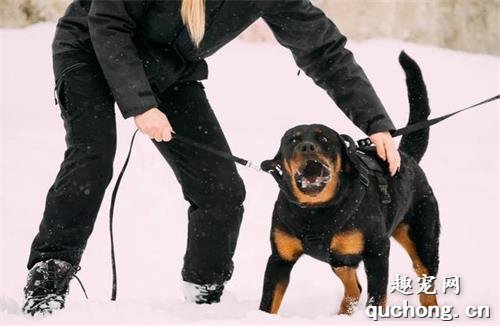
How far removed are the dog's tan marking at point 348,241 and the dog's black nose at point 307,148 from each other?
36cm

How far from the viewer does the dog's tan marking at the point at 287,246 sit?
3.01 metres

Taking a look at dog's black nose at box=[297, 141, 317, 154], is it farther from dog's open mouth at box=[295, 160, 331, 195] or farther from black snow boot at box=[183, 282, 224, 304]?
black snow boot at box=[183, 282, 224, 304]

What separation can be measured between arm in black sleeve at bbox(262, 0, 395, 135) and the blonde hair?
1.25ft

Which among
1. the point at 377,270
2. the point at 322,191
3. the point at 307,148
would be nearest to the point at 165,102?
the point at 307,148

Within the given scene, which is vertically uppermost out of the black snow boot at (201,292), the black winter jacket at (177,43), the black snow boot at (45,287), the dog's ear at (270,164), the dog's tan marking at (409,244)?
the black winter jacket at (177,43)

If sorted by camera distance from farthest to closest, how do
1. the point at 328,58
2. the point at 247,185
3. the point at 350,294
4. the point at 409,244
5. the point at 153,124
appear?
the point at 247,185 → the point at 409,244 → the point at 350,294 → the point at 328,58 → the point at 153,124

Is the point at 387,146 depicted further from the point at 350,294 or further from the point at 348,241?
the point at 350,294

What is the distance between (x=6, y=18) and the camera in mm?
12656

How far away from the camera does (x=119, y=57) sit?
8.79 ft

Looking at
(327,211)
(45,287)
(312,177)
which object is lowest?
(45,287)

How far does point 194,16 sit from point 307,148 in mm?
686

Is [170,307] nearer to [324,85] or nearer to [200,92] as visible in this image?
[200,92]

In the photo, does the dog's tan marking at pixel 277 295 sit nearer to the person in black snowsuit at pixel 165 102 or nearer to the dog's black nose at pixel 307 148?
the person in black snowsuit at pixel 165 102

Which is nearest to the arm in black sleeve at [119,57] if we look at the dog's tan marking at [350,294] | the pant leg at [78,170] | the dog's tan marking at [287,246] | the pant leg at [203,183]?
the pant leg at [78,170]
